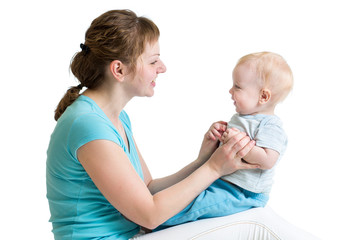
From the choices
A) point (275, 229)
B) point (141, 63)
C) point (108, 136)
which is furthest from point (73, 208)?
point (275, 229)

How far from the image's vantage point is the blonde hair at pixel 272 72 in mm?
2045

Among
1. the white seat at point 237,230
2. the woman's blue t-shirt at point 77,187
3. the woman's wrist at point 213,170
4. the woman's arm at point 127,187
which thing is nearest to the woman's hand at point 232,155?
the woman's wrist at point 213,170

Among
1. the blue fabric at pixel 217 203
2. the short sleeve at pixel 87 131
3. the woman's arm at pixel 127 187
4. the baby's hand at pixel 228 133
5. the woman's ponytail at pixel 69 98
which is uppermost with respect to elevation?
the woman's ponytail at pixel 69 98

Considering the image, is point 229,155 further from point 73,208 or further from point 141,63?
point 73,208

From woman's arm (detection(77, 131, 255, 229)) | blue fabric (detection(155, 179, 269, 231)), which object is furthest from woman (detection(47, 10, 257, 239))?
blue fabric (detection(155, 179, 269, 231))

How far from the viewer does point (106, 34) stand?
1944 millimetres

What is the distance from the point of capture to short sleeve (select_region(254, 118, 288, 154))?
201cm

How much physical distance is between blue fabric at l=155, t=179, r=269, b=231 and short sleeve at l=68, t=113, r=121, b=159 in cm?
46

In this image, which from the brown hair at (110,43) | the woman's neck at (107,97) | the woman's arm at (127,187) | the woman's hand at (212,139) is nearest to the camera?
the woman's arm at (127,187)

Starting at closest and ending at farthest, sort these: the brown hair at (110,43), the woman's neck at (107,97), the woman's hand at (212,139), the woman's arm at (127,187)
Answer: the woman's arm at (127,187) < the brown hair at (110,43) < the woman's neck at (107,97) < the woman's hand at (212,139)

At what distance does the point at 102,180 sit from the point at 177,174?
2.28 ft

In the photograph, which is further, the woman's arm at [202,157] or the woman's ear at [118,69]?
the woman's arm at [202,157]

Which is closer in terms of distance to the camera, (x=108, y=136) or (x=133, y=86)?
(x=108, y=136)

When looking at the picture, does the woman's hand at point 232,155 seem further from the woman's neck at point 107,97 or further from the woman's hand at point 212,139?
→ the woman's neck at point 107,97
